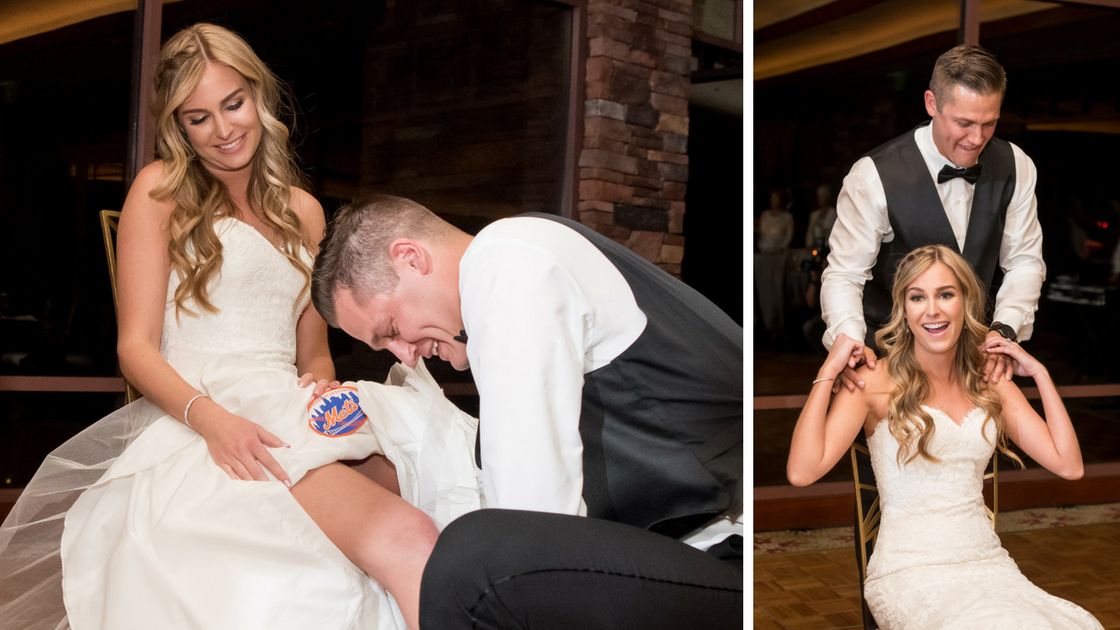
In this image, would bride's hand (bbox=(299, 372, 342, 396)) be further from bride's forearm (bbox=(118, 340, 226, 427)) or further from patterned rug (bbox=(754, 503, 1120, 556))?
patterned rug (bbox=(754, 503, 1120, 556))

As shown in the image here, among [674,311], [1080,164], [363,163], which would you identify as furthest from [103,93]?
[1080,164]

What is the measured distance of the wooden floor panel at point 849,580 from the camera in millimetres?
1492

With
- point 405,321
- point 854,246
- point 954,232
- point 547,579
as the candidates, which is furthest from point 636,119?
point 547,579

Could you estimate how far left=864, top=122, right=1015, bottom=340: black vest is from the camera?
4.55ft

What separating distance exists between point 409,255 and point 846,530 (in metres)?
0.97

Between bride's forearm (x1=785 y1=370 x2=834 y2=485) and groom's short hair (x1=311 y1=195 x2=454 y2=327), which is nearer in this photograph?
groom's short hair (x1=311 y1=195 x2=454 y2=327)

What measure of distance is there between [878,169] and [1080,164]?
455 mm

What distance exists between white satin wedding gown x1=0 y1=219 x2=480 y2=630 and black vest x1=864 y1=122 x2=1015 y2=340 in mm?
787

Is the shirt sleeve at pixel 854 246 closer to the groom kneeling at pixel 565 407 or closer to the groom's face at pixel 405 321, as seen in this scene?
the groom kneeling at pixel 565 407

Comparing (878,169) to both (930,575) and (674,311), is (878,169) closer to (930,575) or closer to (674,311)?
(674,311)

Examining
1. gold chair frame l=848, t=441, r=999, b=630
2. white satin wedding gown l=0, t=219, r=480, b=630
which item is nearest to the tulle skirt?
white satin wedding gown l=0, t=219, r=480, b=630

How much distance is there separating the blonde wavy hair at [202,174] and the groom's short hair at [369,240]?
1.15ft

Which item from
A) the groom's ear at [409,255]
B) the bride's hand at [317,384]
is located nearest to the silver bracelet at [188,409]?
the bride's hand at [317,384]

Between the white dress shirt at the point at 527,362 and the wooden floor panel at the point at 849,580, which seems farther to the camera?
the wooden floor panel at the point at 849,580
